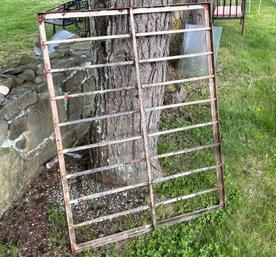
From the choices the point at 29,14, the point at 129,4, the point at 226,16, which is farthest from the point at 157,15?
the point at 29,14

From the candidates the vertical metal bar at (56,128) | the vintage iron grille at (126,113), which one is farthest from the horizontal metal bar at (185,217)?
the vertical metal bar at (56,128)

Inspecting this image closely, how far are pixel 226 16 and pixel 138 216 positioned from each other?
5.23 meters

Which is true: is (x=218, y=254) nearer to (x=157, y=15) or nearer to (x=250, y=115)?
(x=157, y=15)

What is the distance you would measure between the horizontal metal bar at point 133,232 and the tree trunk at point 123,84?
0.41m

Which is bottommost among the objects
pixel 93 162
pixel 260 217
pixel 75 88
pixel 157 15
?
pixel 260 217

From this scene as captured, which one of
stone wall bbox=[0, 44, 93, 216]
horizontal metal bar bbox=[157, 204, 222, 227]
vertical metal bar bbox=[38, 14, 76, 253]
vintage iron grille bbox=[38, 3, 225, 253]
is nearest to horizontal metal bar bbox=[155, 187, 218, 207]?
vintage iron grille bbox=[38, 3, 225, 253]

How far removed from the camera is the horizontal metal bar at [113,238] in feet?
7.29

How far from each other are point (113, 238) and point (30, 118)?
1.00m

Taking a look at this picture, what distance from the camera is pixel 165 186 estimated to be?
2.72 m

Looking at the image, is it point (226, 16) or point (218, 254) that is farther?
point (226, 16)

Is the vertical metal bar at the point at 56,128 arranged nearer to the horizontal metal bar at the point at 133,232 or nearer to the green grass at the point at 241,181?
the horizontal metal bar at the point at 133,232

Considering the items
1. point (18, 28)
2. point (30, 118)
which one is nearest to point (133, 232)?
point (30, 118)

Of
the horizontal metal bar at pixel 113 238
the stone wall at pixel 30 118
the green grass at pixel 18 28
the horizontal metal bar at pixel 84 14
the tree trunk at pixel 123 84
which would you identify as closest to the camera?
the horizontal metal bar at pixel 84 14

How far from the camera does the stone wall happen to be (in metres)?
2.47
